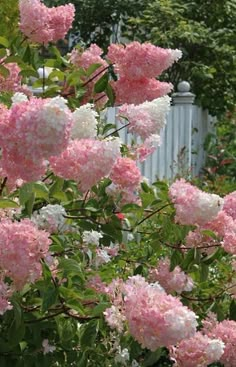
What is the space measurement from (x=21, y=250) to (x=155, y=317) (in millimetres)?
370

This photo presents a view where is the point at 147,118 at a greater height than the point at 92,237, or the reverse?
the point at 147,118

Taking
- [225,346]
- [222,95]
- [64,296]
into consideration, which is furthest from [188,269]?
[222,95]

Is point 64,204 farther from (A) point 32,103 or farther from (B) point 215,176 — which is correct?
(B) point 215,176

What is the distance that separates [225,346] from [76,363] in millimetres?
485

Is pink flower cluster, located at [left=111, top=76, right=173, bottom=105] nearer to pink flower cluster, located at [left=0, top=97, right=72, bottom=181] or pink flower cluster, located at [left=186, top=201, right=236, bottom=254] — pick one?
pink flower cluster, located at [left=186, top=201, right=236, bottom=254]

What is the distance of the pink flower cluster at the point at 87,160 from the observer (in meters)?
2.57

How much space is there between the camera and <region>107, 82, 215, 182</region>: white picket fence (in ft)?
27.6

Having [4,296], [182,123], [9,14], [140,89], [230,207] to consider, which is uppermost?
[9,14]

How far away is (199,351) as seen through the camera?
112 inches

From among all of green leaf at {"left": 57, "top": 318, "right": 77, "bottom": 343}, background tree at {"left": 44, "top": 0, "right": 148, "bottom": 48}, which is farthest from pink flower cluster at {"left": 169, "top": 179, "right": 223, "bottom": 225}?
background tree at {"left": 44, "top": 0, "right": 148, "bottom": 48}

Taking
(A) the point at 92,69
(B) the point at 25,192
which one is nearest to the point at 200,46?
(A) the point at 92,69

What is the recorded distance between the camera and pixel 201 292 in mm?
3990

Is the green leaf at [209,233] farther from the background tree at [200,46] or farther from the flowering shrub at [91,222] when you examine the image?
the background tree at [200,46]

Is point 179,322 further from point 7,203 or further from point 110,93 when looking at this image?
point 110,93
